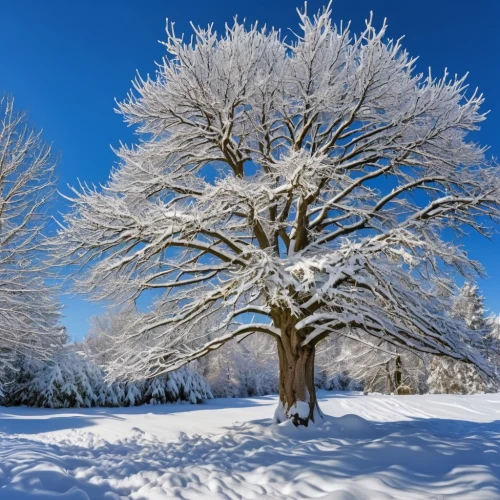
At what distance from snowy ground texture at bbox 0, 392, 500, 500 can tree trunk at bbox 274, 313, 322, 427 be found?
0.32 m

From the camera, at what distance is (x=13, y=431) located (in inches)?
349

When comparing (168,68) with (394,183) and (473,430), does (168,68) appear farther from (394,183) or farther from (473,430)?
(473,430)

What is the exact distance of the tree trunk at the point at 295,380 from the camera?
704 cm

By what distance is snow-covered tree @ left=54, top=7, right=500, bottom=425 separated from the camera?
6.48m

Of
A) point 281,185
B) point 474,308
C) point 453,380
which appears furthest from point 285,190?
point 453,380

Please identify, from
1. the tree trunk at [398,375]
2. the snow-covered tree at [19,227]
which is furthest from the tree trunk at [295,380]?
the tree trunk at [398,375]

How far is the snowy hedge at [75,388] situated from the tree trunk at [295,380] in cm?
1051

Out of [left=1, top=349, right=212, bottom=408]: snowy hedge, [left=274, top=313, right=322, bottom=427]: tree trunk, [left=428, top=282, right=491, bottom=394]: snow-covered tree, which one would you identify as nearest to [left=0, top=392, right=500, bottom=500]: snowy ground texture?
[left=274, top=313, right=322, bottom=427]: tree trunk

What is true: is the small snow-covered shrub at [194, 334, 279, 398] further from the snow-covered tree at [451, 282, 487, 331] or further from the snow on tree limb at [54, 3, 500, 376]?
the snow on tree limb at [54, 3, 500, 376]

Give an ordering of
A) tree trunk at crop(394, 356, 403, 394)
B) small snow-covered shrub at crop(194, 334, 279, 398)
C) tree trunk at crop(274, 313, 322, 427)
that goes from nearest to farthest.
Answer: tree trunk at crop(274, 313, 322, 427) < tree trunk at crop(394, 356, 403, 394) < small snow-covered shrub at crop(194, 334, 279, 398)

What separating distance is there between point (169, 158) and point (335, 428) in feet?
21.4

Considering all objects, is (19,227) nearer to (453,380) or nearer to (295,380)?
(295,380)

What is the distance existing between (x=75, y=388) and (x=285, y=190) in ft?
46.1

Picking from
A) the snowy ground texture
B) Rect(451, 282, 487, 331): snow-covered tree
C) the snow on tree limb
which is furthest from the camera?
Rect(451, 282, 487, 331): snow-covered tree
